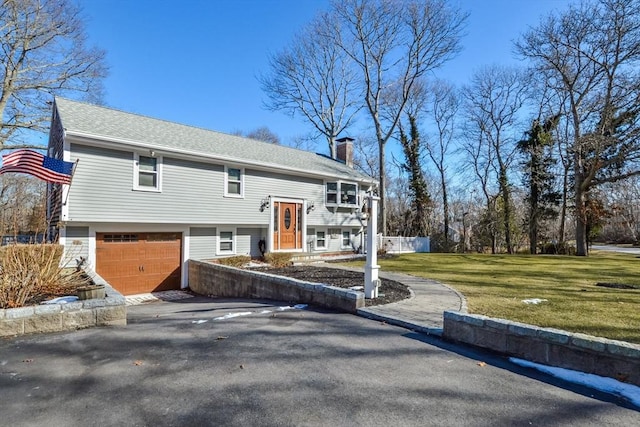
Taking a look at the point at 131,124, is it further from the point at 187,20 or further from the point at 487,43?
the point at 487,43

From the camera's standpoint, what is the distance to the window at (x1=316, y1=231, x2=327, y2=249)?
18.2m

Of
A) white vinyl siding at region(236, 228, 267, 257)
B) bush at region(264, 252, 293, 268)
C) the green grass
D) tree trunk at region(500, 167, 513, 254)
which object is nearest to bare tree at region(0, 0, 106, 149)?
white vinyl siding at region(236, 228, 267, 257)


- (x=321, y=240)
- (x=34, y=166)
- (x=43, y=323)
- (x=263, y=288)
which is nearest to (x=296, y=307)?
(x=263, y=288)

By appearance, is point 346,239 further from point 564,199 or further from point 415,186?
point 564,199

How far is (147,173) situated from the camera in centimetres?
1211

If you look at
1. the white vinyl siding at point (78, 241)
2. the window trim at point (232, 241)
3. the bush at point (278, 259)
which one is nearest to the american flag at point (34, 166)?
the white vinyl siding at point (78, 241)

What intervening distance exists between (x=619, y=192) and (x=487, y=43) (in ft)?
62.6

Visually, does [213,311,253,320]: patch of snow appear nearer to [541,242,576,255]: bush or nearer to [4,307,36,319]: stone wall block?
[4,307,36,319]: stone wall block

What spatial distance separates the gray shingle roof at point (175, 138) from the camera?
11.3 m

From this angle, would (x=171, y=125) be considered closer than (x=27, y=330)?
No

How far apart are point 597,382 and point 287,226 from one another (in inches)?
537

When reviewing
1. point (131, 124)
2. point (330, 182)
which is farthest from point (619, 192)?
point (131, 124)

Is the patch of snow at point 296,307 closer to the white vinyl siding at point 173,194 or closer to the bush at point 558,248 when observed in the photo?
the white vinyl siding at point 173,194

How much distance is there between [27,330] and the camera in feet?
16.0
